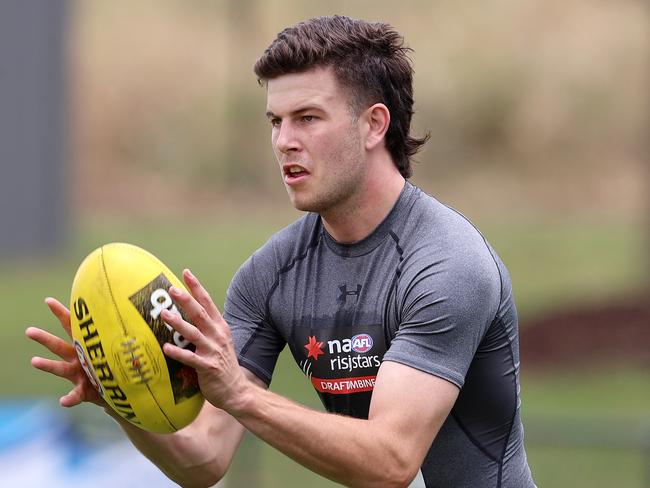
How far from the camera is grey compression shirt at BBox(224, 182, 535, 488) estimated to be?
461cm

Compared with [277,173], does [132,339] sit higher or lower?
higher

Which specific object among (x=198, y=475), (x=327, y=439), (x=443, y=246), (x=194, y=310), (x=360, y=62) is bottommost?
(x=198, y=475)

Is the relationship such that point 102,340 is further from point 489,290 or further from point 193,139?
point 193,139

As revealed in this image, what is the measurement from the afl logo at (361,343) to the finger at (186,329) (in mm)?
875

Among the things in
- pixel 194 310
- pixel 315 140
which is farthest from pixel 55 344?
pixel 315 140

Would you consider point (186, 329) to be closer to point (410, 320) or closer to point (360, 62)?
point (410, 320)

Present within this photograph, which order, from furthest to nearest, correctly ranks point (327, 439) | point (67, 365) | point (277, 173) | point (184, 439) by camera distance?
point (277, 173) → point (184, 439) → point (67, 365) → point (327, 439)

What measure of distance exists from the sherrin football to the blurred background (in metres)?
4.63

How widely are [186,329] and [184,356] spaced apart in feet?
0.31

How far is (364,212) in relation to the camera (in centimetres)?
500

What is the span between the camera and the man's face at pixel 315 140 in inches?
190

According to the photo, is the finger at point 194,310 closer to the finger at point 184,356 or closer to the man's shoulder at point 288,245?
the finger at point 184,356

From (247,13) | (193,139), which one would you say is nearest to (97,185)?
(193,139)

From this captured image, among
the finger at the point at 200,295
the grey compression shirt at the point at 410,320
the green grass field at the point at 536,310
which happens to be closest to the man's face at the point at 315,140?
the grey compression shirt at the point at 410,320
